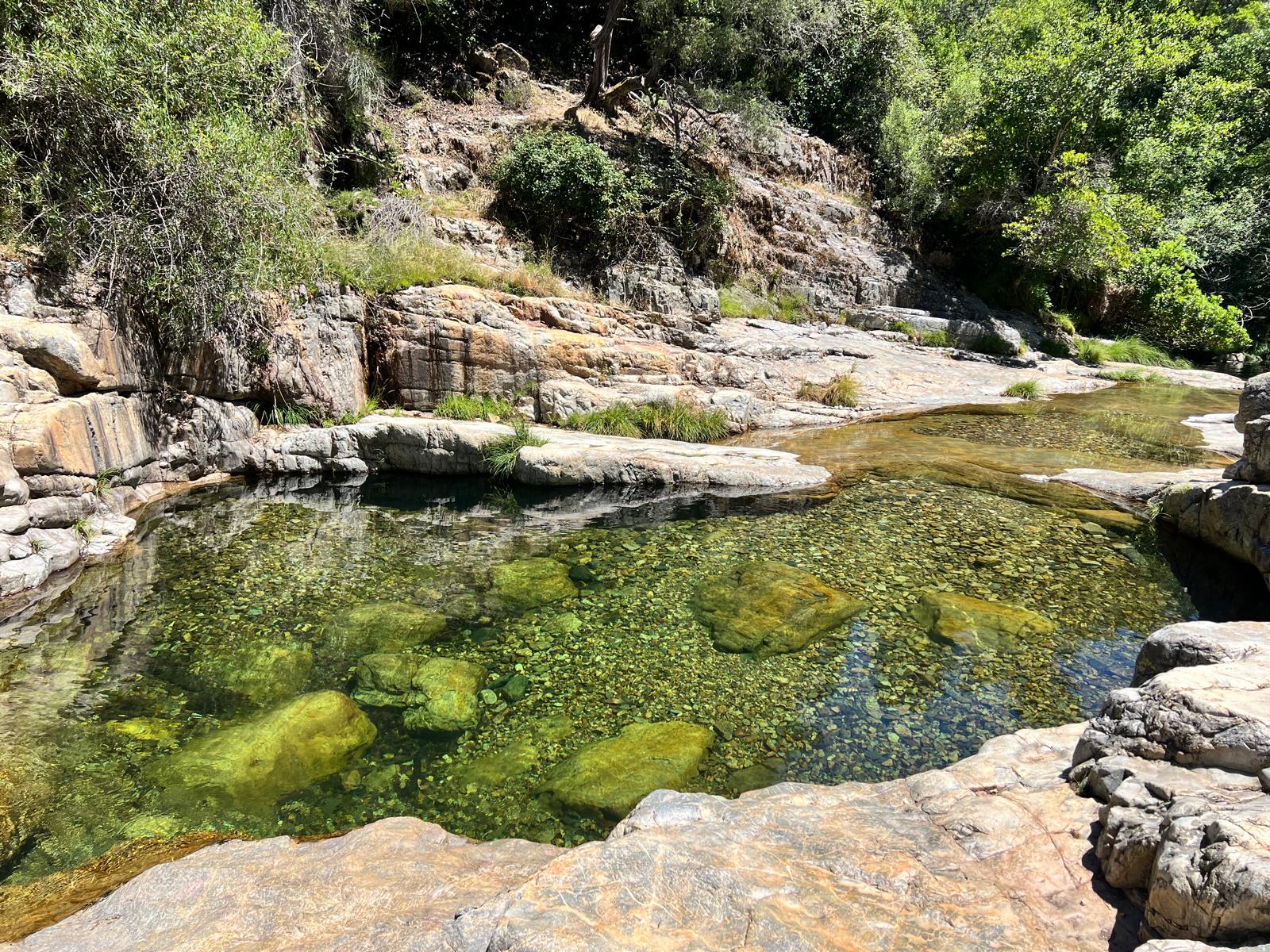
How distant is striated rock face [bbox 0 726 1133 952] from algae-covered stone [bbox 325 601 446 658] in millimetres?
2238

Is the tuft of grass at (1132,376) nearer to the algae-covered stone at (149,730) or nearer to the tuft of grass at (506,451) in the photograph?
the tuft of grass at (506,451)

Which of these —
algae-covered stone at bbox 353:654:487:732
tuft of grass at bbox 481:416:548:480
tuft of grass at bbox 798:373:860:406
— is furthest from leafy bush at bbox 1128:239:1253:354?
algae-covered stone at bbox 353:654:487:732

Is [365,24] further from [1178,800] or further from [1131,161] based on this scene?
[1131,161]

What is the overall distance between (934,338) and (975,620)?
14163mm

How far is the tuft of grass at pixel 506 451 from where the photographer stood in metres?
9.72

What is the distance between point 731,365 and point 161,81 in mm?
9554

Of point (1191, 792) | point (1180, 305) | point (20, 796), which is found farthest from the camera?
point (1180, 305)

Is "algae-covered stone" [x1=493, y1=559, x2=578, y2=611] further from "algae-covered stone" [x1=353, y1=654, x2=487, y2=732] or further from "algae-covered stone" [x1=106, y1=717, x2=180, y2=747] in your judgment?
"algae-covered stone" [x1=106, y1=717, x2=180, y2=747]

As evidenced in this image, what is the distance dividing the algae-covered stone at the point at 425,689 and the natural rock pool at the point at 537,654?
23 mm

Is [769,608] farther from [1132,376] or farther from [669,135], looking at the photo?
[669,135]

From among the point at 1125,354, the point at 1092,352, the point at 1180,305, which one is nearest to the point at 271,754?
the point at 1092,352

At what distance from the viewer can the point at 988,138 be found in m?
20.7

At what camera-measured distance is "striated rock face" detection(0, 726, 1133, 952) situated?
2.33m

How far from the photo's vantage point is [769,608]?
19.7ft
